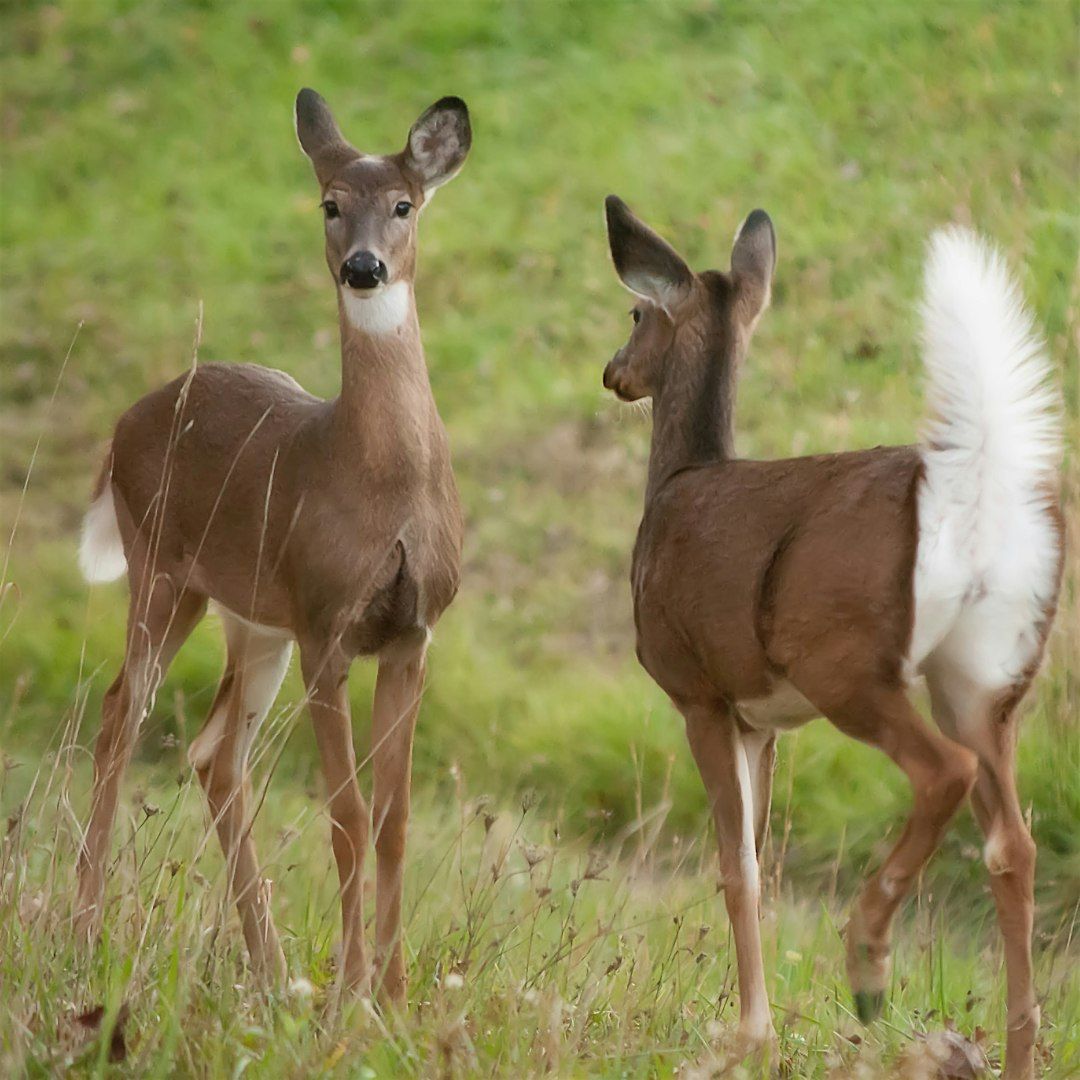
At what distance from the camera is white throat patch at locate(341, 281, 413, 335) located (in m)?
4.88

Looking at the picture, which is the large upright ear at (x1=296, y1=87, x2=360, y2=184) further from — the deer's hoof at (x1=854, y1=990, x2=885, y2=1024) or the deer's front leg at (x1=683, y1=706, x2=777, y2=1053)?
the deer's hoof at (x1=854, y1=990, x2=885, y2=1024)

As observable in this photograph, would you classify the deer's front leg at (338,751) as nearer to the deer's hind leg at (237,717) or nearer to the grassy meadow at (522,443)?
the grassy meadow at (522,443)

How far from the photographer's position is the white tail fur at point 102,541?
5945 mm

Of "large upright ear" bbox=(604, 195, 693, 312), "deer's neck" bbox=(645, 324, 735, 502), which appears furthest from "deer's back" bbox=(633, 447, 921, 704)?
"large upright ear" bbox=(604, 195, 693, 312)

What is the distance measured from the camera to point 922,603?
156 inches

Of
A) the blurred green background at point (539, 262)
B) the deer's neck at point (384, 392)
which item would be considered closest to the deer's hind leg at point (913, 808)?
the deer's neck at point (384, 392)

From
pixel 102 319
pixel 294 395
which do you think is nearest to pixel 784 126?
pixel 102 319

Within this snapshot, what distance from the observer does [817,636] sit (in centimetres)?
409

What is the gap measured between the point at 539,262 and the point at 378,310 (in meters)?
6.48

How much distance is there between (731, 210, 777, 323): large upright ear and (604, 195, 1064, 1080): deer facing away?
2.64 feet

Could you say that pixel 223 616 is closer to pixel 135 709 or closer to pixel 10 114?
pixel 135 709

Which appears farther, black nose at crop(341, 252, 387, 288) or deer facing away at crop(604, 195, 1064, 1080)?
black nose at crop(341, 252, 387, 288)

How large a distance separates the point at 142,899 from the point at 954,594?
6.33 ft

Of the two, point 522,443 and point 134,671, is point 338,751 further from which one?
point 522,443
